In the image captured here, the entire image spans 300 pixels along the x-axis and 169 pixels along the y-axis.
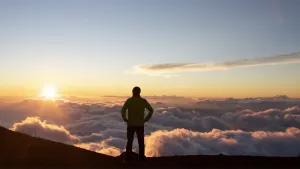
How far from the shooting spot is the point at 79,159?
428 inches

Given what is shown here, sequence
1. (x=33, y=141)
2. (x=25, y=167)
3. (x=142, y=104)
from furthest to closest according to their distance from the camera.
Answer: (x=33, y=141)
(x=142, y=104)
(x=25, y=167)

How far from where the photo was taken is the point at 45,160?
34.2ft

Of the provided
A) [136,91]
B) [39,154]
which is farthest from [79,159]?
[136,91]

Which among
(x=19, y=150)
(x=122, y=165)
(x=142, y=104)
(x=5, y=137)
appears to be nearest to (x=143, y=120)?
(x=142, y=104)

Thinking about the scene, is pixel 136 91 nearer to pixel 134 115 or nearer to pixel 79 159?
pixel 134 115

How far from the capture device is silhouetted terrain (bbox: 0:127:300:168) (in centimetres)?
998

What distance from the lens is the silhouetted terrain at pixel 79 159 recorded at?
9.98m

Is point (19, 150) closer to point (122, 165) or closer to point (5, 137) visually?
point (5, 137)

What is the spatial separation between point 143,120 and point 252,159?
424cm

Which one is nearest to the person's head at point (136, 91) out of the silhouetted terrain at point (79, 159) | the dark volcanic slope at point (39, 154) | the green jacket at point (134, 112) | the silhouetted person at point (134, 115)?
the silhouetted person at point (134, 115)

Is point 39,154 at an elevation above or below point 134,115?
below

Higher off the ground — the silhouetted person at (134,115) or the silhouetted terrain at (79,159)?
the silhouetted person at (134,115)

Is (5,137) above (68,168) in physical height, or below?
above

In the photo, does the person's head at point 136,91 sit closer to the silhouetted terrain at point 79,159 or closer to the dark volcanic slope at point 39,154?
the silhouetted terrain at point 79,159
